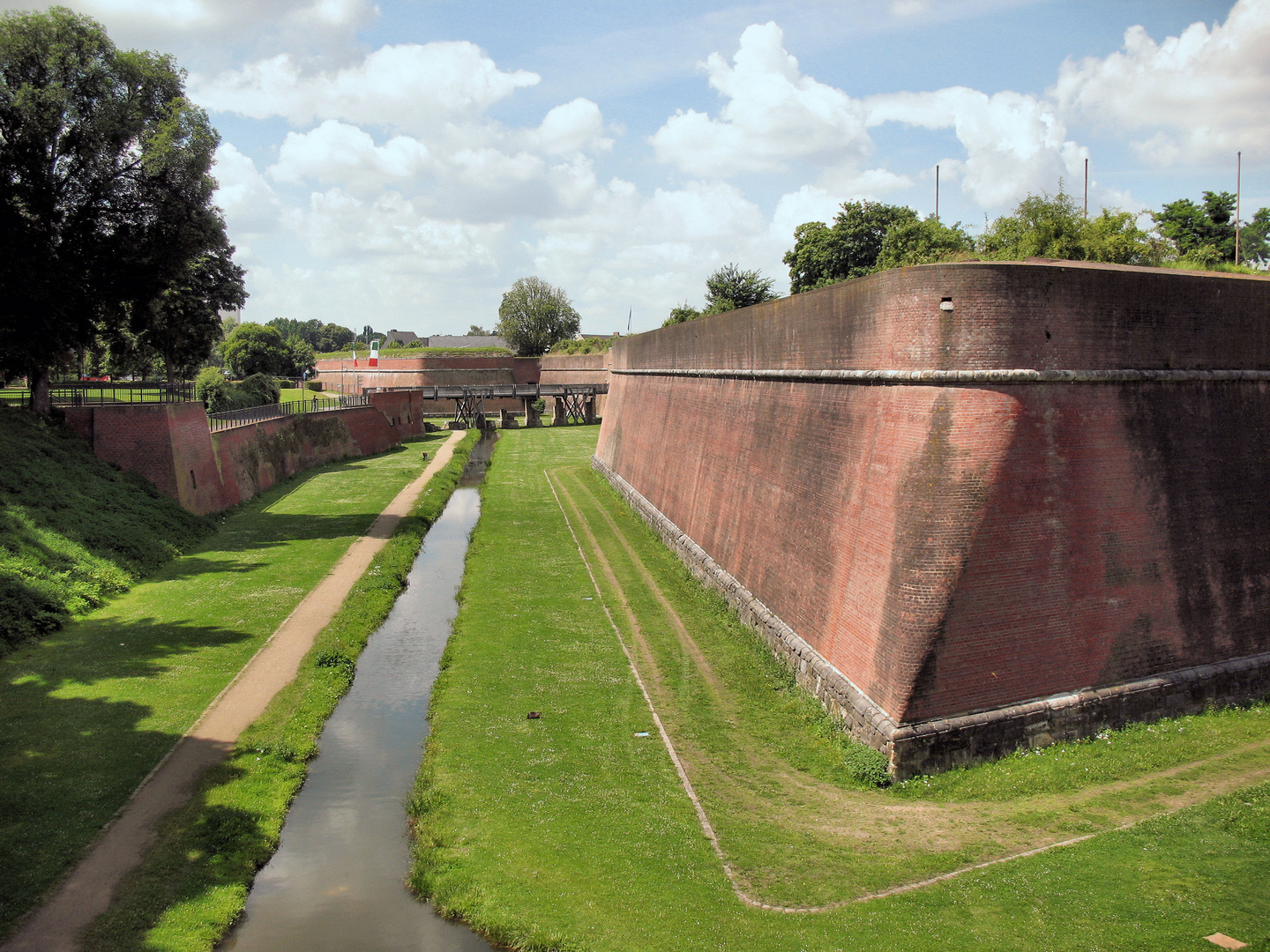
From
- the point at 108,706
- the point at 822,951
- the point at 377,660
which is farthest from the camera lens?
the point at 377,660

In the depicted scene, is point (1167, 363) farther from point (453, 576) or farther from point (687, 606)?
point (453, 576)

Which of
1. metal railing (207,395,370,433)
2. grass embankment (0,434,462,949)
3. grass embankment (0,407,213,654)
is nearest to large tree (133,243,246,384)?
metal railing (207,395,370,433)

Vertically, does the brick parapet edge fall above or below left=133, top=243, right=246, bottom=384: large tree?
below

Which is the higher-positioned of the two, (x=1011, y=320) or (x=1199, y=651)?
(x=1011, y=320)

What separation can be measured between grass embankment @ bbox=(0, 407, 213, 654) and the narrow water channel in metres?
5.48

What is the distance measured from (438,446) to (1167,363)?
40.1 meters

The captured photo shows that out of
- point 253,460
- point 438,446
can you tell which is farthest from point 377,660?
point 438,446

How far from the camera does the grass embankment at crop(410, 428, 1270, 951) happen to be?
6531mm

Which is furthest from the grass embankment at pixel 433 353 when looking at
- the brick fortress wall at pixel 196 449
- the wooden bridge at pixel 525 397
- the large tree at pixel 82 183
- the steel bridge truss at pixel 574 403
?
the large tree at pixel 82 183

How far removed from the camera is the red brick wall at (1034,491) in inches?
348

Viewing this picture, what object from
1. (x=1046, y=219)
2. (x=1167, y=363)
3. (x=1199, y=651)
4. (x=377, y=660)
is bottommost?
(x=377, y=660)

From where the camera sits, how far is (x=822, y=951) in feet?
20.8

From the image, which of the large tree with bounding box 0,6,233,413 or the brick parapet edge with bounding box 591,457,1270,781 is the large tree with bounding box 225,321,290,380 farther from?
the brick parapet edge with bounding box 591,457,1270,781

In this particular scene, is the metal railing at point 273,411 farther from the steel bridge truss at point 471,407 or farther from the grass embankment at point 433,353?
the grass embankment at point 433,353
